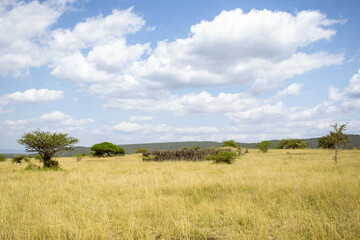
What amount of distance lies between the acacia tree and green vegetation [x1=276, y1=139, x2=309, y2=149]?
68.9 m

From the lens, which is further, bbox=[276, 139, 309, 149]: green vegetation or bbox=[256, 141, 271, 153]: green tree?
bbox=[276, 139, 309, 149]: green vegetation

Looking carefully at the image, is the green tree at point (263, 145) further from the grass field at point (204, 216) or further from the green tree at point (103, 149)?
the grass field at point (204, 216)

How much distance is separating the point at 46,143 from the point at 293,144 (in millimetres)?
73080

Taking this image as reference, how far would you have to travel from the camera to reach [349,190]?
6543 mm

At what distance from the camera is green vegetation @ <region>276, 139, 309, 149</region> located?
6918cm

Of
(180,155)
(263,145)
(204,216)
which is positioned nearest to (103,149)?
(180,155)

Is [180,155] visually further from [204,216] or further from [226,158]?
[204,216]

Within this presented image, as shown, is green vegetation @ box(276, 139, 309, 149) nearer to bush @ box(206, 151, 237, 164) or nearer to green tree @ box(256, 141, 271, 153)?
green tree @ box(256, 141, 271, 153)

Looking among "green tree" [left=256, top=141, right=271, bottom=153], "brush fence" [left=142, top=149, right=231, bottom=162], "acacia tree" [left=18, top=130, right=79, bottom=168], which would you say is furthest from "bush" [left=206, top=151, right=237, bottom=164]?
"green tree" [left=256, top=141, right=271, bottom=153]

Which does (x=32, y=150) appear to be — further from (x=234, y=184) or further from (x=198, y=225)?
(x=198, y=225)

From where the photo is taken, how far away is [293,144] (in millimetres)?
72812

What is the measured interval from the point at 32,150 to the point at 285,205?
705 inches

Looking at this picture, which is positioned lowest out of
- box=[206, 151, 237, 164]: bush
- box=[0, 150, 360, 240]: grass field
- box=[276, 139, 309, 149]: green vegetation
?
box=[276, 139, 309, 149]: green vegetation

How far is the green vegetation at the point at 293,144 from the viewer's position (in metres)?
69.2
